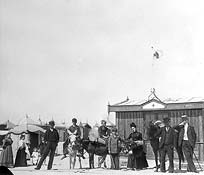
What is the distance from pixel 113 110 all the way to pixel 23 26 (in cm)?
147

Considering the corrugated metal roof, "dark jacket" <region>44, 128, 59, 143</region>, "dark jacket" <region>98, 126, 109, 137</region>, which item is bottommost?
"dark jacket" <region>44, 128, 59, 143</region>

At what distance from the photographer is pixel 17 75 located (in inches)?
157

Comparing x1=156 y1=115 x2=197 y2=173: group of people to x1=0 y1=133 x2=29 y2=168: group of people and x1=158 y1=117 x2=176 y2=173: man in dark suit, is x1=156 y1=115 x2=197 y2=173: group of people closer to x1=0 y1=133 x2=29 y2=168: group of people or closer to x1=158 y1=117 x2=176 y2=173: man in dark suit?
x1=158 y1=117 x2=176 y2=173: man in dark suit

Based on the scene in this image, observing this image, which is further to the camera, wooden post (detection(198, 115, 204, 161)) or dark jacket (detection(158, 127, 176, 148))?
dark jacket (detection(158, 127, 176, 148))

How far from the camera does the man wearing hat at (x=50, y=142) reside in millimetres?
3709

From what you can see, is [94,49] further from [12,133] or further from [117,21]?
[12,133]

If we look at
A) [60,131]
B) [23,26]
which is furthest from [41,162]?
[23,26]

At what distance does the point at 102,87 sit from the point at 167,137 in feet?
2.66

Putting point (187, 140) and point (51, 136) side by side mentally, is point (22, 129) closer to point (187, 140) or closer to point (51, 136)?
point (51, 136)

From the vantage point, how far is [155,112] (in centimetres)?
331

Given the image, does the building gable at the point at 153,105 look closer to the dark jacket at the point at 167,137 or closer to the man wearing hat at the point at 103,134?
the dark jacket at the point at 167,137

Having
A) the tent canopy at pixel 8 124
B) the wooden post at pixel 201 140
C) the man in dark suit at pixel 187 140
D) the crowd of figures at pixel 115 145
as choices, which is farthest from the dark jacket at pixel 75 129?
the wooden post at pixel 201 140

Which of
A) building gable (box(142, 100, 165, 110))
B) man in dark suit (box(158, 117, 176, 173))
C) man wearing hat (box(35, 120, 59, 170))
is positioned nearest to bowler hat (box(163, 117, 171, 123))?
man in dark suit (box(158, 117, 176, 173))

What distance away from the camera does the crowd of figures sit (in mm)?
3236
